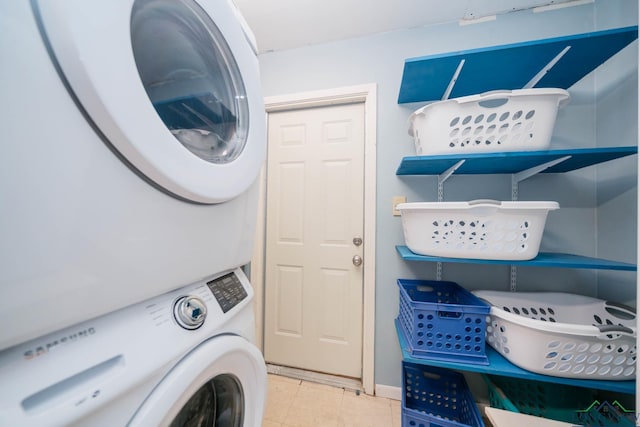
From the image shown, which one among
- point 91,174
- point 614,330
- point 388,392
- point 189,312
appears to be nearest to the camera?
point 91,174

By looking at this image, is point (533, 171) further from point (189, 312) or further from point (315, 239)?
point (189, 312)

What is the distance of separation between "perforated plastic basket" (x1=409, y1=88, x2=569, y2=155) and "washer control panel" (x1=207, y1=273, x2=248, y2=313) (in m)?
0.99

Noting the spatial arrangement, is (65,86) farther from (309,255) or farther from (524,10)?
(524,10)

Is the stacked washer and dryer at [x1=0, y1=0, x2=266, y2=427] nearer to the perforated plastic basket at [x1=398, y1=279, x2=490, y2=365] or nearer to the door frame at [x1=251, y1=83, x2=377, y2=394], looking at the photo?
the perforated plastic basket at [x1=398, y1=279, x2=490, y2=365]

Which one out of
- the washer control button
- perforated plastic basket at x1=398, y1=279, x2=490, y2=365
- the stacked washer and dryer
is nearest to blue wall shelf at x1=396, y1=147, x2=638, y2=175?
perforated plastic basket at x1=398, y1=279, x2=490, y2=365

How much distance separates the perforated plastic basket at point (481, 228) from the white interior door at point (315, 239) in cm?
52

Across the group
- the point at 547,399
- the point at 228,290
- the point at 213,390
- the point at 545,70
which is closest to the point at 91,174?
the point at 228,290

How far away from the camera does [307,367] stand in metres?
1.55

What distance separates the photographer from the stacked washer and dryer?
286 millimetres

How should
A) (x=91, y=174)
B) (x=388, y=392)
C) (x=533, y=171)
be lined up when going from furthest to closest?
1. (x=388, y=392)
2. (x=533, y=171)
3. (x=91, y=174)

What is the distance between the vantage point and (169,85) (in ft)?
2.06

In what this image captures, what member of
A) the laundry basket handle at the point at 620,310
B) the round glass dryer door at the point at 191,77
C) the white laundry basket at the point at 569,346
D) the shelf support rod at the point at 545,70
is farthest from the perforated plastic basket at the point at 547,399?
the round glass dryer door at the point at 191,77

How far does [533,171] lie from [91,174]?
5.30 ft

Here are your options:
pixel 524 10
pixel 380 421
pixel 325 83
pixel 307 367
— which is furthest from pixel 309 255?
pixel 524 10
